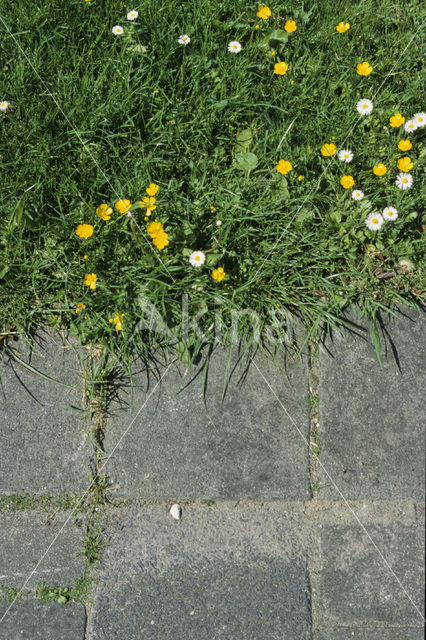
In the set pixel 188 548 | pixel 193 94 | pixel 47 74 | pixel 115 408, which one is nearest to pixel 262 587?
pixel 188 548

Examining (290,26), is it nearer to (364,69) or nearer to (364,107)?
(364,69)

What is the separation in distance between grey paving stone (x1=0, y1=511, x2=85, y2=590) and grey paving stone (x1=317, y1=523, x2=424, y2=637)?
94 centimetres

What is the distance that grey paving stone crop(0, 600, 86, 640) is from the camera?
2.03m

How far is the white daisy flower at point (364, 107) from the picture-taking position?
101 inches

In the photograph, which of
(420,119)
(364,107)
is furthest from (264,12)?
(420,119)

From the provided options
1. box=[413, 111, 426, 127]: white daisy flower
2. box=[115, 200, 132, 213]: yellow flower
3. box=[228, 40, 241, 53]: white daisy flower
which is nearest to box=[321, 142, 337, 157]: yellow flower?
box=[413, 111, 426, 127]: white daisy flower

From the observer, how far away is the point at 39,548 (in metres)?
2.11

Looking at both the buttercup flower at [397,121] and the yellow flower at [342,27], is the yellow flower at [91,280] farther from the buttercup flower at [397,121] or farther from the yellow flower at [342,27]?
the yellow flower at [342,27]

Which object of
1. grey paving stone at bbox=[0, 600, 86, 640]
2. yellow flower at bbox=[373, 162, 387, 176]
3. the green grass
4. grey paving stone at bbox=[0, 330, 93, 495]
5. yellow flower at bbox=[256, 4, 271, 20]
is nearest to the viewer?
grey paving stone at bbox=[0, 600, 86, 640]

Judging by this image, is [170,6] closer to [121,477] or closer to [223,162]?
[223,162]

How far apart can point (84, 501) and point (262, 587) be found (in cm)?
75

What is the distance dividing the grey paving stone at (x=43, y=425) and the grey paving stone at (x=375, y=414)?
3.29 feet

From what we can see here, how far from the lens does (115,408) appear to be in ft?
7.51

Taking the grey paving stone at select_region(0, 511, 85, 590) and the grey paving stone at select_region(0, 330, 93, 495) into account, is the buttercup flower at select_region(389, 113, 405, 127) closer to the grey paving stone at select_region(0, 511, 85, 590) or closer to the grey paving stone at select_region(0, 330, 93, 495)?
the grey paving stone at select_region(0, 330, 93, 495)
